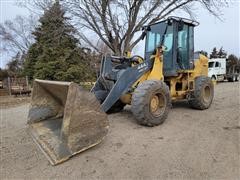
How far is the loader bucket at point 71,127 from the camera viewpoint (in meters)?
3.12

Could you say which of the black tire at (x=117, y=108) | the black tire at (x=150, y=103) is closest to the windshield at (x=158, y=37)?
the black tire at (x=150, y=103)

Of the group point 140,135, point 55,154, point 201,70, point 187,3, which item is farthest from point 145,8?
point 55,154

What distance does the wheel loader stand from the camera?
127 inches

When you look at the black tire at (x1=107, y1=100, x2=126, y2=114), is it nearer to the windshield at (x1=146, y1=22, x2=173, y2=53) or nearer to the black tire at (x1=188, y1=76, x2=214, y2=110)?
the windshield at (x1=146, y1=22, x2=173, y2=53)

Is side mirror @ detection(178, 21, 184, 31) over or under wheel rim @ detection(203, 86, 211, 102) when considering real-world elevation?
over

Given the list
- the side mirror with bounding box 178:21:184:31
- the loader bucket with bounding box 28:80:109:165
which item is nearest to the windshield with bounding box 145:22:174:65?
the side mirror with bounding box 178:21:184:31

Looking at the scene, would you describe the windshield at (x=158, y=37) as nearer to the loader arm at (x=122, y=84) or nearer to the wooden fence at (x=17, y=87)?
the loader arm at (x=122, y=84)

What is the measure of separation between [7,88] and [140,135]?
46.6 feet

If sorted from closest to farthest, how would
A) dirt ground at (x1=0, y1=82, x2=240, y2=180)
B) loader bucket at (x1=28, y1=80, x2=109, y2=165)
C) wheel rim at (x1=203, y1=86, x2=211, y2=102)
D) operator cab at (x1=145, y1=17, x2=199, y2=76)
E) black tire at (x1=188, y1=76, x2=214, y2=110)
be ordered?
dirt ground at (x1=0, y1=82, x2=240, y2=180), loader bucket at (x1=28, y1=80, x2=109, y2=165), operator cab at (x1=145, y1=17, x2=199, y2=76), black tire at (x1=188, y1=76, x2=214, y2=110), wheel rim at (x1=203, y1=86, x2=211, y2=102)

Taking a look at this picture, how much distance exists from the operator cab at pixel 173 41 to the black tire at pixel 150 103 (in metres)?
1.06

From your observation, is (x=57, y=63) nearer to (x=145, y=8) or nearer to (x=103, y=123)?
(x=145, y=8)

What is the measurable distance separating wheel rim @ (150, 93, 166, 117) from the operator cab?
3.50ft

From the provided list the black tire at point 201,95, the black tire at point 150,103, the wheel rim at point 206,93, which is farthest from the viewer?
the wheel rim at point 206,93

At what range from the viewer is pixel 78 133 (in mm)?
3219
